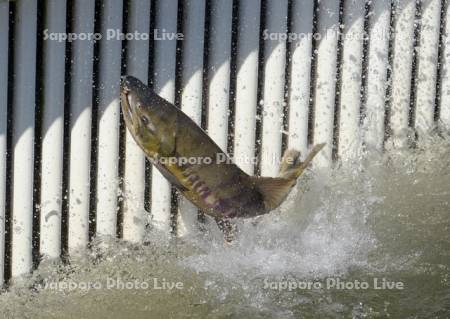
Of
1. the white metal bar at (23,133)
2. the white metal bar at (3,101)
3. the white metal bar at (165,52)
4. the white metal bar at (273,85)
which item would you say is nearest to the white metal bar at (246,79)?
the white metal bar at (273,85)

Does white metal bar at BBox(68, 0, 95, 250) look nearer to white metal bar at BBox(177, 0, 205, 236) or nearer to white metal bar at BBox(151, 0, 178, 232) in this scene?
white metal bar at BBox(151, 0, 178, 232)

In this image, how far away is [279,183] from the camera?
455cm

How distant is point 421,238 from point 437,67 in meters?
1.01

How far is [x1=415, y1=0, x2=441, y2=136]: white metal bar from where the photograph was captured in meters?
5.48

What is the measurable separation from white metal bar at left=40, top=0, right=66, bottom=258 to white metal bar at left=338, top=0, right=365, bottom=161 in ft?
4.66

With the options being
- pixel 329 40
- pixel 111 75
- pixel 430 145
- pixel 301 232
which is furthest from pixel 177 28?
pixel 430 145

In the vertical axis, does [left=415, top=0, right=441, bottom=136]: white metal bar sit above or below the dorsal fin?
above

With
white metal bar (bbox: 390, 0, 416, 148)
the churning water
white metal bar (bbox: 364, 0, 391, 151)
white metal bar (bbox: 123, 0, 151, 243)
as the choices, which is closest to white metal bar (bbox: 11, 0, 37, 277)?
the churning water

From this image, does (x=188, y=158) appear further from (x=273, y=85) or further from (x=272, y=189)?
(x=273, y=85)

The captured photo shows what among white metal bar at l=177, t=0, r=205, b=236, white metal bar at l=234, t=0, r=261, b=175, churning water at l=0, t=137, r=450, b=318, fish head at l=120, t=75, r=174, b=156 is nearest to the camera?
fish head at l=120, t=75, r=174, b=156

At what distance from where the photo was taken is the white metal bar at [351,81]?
5.36 meters

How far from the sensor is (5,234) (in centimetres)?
491

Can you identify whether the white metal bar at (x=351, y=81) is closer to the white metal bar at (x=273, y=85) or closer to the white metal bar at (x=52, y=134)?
the white metal bar at (x=273, y=85)

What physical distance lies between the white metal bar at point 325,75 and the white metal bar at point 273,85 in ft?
0.68
